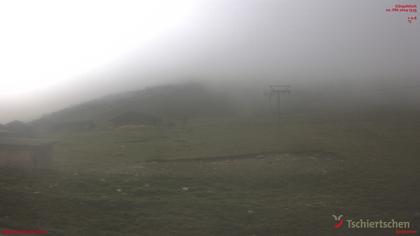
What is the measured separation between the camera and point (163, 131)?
2842 cm

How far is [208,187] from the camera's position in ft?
41.7

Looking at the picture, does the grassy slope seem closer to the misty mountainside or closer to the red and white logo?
the red and white logo

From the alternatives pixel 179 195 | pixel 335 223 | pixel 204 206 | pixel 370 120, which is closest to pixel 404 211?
pixel 335 223

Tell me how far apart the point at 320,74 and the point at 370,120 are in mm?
6841

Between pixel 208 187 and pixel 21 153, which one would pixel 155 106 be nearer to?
pixel 21 153

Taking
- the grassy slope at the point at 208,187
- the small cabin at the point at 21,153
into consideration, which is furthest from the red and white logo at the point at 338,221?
the small cabin at the point at 21,153

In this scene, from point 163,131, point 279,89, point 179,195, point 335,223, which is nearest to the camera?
point 335,223

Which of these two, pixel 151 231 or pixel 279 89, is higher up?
pixel 279 89

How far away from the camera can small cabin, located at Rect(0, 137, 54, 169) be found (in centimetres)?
1420

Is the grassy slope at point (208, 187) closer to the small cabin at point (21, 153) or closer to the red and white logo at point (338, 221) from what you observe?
the red and white logo at point (338, 221)

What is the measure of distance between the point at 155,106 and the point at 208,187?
646 inches

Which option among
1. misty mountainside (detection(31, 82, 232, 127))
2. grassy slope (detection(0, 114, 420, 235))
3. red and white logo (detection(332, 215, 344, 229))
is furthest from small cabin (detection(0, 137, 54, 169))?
red and white logo (detection(332, 215, 344, 229))

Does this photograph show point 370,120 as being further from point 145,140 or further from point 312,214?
point 312,214

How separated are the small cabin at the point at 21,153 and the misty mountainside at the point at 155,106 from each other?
2413 mm
